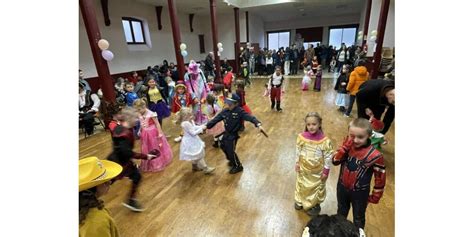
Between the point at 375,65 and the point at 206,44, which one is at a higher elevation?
the point at 206,44

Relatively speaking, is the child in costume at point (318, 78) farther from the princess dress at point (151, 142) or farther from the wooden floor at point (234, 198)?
the princess dress at point (151, 142)

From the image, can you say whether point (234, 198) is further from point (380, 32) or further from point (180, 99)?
point (380, 32)

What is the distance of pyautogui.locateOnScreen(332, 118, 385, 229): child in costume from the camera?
159 cm

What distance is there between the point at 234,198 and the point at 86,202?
172 cm

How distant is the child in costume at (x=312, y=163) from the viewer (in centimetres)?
205

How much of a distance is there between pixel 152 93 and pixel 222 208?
9.92 feet

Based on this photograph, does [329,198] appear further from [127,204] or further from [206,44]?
[206,44]

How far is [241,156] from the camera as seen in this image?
3729 millimetres

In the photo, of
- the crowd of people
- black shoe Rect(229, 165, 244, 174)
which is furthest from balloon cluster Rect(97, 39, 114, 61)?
black shoe Rect(229, 165, 244, 174)

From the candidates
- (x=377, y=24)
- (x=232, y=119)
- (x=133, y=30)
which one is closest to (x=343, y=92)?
(x=232, y=119)

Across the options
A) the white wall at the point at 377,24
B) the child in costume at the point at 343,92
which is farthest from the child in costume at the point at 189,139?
the white wall at the point at 377,24

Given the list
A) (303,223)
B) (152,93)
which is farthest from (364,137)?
(152,93)

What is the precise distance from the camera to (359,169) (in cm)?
166

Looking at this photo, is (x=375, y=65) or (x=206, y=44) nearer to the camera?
(x=375, y=65)
